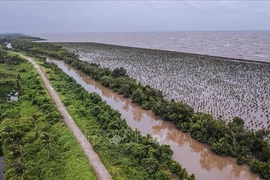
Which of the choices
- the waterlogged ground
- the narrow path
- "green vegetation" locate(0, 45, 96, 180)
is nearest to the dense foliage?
the narrow path

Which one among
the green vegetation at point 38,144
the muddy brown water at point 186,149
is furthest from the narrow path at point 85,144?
the muddy brown water at point 186,149

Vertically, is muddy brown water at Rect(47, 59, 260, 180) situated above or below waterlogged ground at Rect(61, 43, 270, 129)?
below

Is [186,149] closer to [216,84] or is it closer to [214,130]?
[214,130]

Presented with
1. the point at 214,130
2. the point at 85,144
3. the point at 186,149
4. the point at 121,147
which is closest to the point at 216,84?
the point at 214,130

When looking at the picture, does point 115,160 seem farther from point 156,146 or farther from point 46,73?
point 46,73

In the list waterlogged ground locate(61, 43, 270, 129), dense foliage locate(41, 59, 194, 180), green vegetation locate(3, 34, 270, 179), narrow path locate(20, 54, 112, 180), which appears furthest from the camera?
waterlogged ground locate(61, 43, 270, 129)

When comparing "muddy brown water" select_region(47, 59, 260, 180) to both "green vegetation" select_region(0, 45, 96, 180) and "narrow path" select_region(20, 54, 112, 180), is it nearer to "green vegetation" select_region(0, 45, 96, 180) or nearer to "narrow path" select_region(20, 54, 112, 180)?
"narrow path" select_region(20, 54, 112, 180)

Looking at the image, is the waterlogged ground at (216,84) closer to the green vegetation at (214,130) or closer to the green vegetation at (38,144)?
the green vegetation at (214,130)
